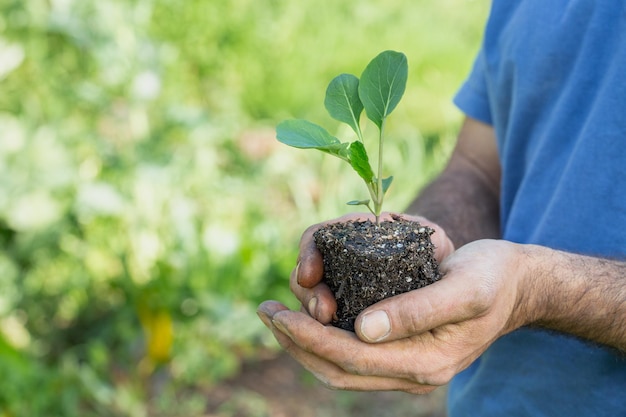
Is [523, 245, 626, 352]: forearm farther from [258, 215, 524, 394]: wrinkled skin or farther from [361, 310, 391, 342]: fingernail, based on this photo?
[361, 310, 391, 342]: fingernail

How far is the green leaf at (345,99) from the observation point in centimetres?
116

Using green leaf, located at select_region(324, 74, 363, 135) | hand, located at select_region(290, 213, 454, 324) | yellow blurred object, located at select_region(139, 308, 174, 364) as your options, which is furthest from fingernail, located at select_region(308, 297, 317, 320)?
yellow blurred object, located at select_region(139, 308, 174, 364)

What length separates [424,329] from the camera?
0.98 metres

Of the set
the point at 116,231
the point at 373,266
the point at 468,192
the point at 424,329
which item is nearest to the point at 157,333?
the point at 116,231

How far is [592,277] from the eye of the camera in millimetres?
1104

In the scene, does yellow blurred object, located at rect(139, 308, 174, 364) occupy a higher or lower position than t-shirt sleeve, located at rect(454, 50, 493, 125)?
lower

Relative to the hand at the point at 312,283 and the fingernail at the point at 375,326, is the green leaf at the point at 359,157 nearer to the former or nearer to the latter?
the hand at the point at 312,283

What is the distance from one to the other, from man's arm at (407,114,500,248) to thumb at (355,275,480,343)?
1.60ft

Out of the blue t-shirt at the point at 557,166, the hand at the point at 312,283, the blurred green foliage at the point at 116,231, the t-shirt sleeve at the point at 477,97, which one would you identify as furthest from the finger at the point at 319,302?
the blurred green foliage at the point at 116,231

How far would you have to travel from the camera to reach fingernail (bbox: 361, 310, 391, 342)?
970 mm

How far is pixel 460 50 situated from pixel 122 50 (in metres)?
4.01

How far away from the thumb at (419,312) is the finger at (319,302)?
0.41ft

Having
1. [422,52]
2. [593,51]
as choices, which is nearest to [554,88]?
[593,51]

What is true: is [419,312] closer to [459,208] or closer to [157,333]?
[459,208]
